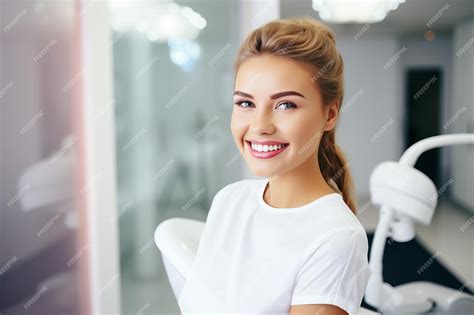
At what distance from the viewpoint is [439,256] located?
9.92 ft

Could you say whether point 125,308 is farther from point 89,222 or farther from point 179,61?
point 179,61

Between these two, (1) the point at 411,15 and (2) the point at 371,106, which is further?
(2) the point at 371,106

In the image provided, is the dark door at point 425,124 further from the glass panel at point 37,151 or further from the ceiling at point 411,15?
the glass panel at point 37,151

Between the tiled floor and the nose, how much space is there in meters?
1.12

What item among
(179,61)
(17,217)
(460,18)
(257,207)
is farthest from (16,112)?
(460,18)

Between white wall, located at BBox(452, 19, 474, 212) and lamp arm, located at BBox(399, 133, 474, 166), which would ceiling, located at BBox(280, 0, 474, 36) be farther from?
lamp arm, located at BBox(399, 133, 474, 166)

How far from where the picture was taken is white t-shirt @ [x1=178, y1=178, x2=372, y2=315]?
2.72 feet

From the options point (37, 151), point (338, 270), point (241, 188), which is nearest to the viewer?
point (338, 270)

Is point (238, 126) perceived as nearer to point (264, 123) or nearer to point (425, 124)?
point (264, 123)

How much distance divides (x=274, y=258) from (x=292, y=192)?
0.14 meters

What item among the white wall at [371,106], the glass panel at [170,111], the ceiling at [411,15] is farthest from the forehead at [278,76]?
the white wall at [371,106]

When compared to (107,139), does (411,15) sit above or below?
above

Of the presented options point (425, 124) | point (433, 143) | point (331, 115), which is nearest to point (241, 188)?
point (331, 115)

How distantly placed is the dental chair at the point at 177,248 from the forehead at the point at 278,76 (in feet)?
1.62
